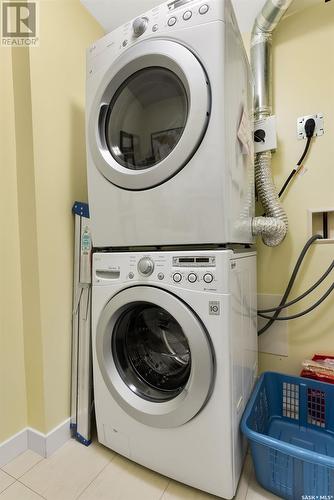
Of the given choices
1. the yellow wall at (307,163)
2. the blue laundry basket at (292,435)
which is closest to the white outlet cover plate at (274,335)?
the yellow wall at (307,163)

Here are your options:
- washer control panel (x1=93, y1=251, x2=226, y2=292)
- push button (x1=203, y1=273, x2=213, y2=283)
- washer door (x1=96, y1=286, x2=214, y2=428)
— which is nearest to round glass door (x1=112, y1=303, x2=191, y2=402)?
washer door (x1=96, y1=286, x2=214, y2=428)

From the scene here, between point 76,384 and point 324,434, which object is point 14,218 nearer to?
point 76,384

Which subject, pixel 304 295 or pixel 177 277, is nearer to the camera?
pixel 177 277

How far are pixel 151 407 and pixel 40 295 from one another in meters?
0.61

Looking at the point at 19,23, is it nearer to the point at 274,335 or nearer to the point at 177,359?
the point at 177,359

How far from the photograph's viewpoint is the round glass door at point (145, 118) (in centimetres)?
91

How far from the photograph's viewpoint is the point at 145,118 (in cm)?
100

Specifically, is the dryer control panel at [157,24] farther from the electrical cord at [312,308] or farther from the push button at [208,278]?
the electrical cord at [312,308]

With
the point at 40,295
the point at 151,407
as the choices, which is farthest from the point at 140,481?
the point at 40,295

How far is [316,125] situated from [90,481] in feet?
5.97

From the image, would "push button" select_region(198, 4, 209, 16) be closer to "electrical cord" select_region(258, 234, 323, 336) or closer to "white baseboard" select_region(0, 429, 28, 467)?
"electrical cord" select_region(258, 234, 323, 336)

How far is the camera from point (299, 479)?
2.62ft

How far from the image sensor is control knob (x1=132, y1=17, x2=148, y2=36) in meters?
0.90

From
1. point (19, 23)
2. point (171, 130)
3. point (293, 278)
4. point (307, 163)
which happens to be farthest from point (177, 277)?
point (19, 23)
